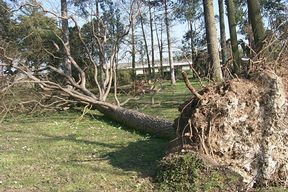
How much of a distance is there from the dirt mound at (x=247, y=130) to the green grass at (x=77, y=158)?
1.07m

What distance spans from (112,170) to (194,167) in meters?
1.56

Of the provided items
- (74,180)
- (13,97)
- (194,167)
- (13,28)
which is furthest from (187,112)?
(13,28)

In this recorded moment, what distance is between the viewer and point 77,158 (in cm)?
725

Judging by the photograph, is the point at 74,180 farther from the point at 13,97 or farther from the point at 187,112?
the point at 13,97

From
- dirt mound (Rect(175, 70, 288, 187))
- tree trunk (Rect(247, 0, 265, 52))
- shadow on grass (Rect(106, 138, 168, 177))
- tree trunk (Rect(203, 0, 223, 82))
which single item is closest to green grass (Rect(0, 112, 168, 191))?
shadow on grass (Rect(106, 138, 168, 177))

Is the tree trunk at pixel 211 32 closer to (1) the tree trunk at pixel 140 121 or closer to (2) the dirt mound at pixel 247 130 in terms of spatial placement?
(1) the tree trunk at pixel 140 121

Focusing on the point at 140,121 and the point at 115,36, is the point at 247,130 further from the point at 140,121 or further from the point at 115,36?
the point at 115,36

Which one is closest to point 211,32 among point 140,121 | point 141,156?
point 140,121

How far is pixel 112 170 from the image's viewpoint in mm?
6336

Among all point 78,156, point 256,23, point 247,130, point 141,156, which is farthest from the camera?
point 256,23

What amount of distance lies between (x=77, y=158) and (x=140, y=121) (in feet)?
8.60

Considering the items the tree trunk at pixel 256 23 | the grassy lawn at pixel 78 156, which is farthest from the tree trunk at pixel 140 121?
the tree trunk at pixel 256 23

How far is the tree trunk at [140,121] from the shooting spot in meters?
8.30

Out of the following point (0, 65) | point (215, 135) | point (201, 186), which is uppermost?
point (0, 65)
